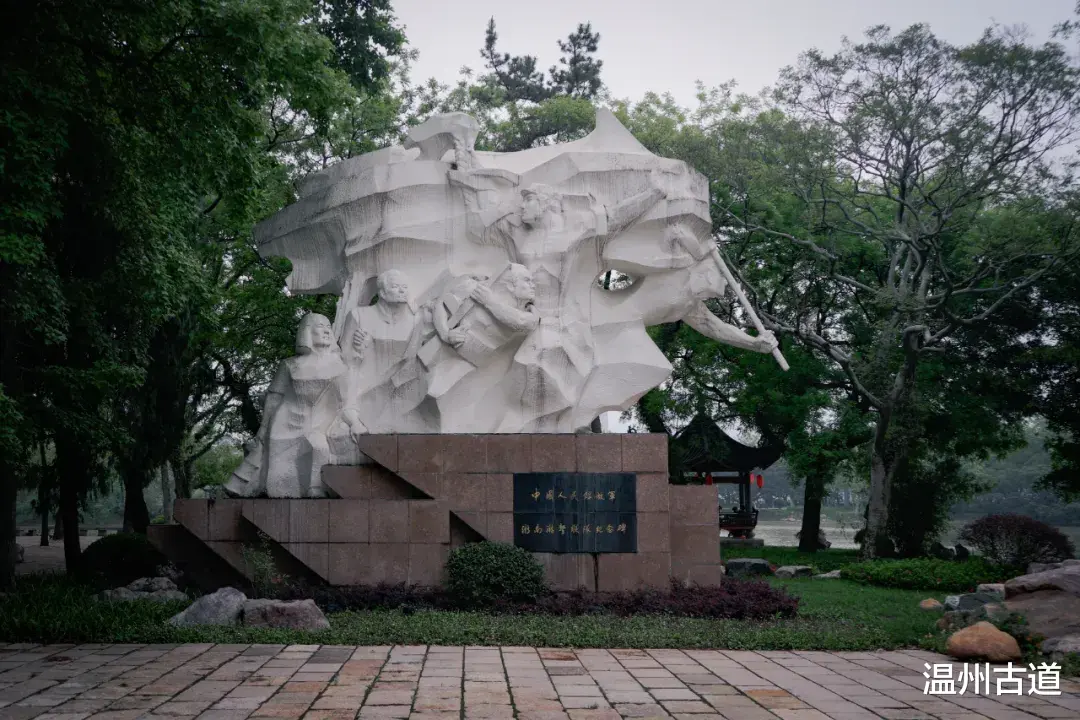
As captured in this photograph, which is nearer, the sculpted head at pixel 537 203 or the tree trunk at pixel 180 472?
the sculpted head at pixel 537 203

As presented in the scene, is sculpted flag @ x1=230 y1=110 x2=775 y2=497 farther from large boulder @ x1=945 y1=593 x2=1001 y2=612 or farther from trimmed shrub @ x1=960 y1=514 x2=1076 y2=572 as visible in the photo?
trimmed shrub @ x1=960 y1=514 x2=1076 y2=572

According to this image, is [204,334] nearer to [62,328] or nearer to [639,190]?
[62,328]

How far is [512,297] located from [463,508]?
228 cm

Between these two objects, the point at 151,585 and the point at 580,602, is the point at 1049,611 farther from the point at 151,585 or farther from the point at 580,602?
the point at 151,585

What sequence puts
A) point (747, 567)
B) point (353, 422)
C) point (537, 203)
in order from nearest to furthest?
point (353, 422) < point (537, 203) < point (747, 567)

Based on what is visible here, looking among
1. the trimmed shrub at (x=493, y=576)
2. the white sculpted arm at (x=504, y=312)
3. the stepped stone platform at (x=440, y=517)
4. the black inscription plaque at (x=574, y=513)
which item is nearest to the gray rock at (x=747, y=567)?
the stepped stone platform at (x=440, y=517)

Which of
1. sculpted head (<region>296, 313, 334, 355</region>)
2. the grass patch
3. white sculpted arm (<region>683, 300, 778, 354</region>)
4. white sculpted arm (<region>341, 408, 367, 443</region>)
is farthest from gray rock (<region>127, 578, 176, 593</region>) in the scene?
the grass patch

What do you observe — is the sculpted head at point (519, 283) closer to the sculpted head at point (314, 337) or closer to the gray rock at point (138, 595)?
the sculpted head at point (314, 337)

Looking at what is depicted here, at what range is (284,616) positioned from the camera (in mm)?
8125

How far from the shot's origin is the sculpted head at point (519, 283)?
1022 centimetres

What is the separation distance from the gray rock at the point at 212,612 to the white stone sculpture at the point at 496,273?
6.07ft

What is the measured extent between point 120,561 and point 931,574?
1147 cm

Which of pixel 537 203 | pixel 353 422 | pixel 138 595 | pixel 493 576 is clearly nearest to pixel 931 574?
pixel 493 576

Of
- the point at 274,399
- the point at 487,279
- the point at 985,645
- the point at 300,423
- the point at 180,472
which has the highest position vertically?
the point at 487,279
